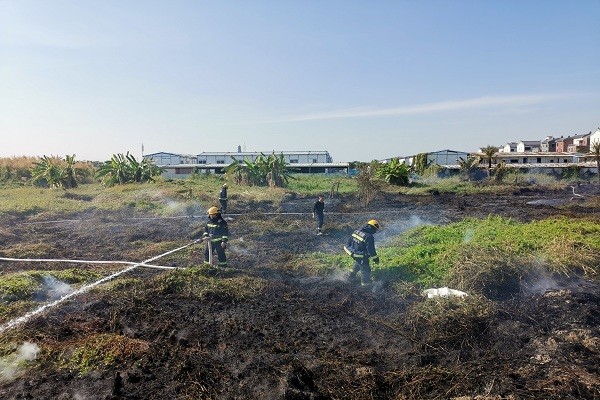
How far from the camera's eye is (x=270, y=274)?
386 inches

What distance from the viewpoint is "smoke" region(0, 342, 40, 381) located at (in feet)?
17.0

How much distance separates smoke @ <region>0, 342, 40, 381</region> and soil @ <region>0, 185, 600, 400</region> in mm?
156

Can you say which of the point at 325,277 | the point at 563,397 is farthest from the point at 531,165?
the point at 563,397

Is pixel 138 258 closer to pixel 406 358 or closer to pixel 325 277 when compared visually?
pixel 325 277

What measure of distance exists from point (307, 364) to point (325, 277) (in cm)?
407

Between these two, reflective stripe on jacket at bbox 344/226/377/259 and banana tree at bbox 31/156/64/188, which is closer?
reflective stripe on jacket at bbox 344/226/377/259

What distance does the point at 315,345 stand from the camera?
6152mm

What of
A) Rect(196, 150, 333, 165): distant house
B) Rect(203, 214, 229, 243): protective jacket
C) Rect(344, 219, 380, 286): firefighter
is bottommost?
Rect(344, 219, 380, 286): firefighter

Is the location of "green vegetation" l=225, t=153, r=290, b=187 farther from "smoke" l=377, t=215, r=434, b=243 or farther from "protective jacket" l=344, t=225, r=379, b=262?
"protective jacket" l=344, t=225, r=379, b=262

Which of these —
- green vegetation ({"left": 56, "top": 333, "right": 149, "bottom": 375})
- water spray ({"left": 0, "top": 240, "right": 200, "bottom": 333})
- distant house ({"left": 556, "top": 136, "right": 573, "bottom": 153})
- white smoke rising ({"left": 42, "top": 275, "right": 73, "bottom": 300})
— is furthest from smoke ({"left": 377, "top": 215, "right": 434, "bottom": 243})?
distant house ({"left": 556, "top": 136, "right": 573, "bottom": 153})

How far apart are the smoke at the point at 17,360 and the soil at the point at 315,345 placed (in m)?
0.16

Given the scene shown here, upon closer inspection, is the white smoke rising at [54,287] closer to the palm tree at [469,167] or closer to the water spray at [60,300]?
the water spray at [60,300]

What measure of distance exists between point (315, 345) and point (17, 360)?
12.1 ft

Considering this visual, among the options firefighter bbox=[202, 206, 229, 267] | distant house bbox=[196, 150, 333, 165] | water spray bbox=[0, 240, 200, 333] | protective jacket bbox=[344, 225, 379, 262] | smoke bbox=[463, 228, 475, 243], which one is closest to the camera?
water spray bbox=[0, 240, 200, 333]
